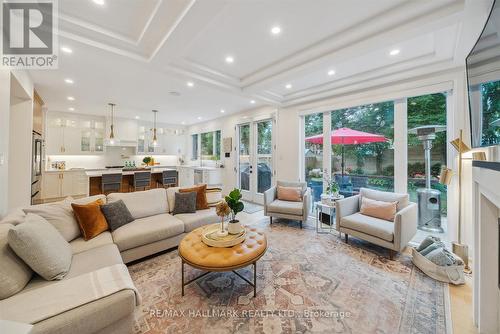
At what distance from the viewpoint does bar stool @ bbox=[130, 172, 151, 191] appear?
5.47 meters

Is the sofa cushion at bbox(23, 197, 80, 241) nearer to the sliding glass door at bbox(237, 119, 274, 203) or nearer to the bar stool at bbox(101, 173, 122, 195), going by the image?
the bar stool at bbox(101, 173, 122, 195)

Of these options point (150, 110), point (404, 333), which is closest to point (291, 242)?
point (404, 333)

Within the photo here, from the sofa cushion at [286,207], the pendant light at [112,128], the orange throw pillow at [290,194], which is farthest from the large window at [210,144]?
the sofa cushion at [286,207]

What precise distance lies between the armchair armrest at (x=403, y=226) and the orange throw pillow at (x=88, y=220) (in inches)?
142

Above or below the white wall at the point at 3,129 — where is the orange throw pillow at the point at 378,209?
below

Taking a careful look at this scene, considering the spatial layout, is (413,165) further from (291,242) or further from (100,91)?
(100,91)

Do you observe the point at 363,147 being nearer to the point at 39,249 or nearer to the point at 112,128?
the point at 39,249

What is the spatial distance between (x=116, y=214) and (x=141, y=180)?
337cm

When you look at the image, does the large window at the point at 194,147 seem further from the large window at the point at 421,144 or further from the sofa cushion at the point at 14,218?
the large window at the point at 421,144

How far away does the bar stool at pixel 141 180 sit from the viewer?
5469 mm

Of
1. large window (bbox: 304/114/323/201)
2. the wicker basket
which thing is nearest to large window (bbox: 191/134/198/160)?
large window (bbox: 304/114/323/201)

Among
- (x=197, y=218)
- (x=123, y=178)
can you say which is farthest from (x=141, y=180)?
(x=197, y=218)

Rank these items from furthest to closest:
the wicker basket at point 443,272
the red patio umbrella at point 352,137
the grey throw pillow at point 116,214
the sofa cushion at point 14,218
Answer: the red patio umbrella at point 352,137, the grey throw pillow at point 116,214, the wicker basket at point 443,272, the sofa cushion at point 14,218

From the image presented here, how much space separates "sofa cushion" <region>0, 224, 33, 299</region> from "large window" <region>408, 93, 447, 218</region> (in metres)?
4.76
